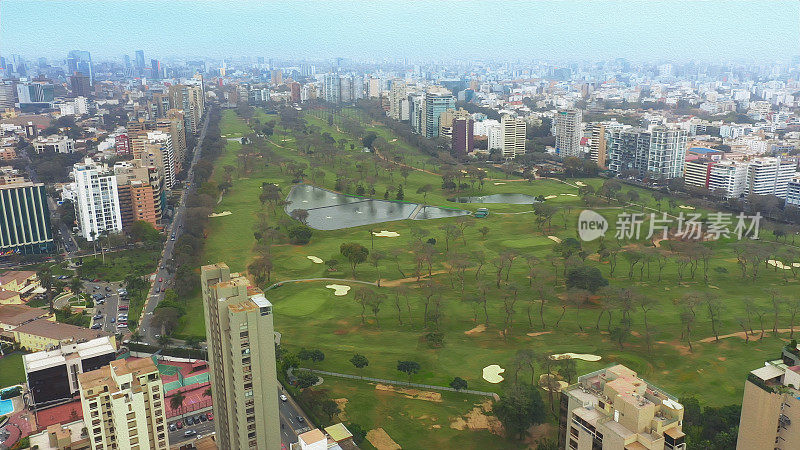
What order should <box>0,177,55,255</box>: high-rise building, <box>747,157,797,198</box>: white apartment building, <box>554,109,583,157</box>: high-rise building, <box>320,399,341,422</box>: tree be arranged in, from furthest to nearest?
<box>554,109,583,157</box>: high-rise building, <box>747,157,797,198</box>: white apartment building, <box>0,177,55,255</box>: high-rise building, <box>320,399,341,422</box>: tree

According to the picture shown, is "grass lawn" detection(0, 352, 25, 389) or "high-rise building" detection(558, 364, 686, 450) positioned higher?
"high-rise building" detection(558, 364, 686, 450)

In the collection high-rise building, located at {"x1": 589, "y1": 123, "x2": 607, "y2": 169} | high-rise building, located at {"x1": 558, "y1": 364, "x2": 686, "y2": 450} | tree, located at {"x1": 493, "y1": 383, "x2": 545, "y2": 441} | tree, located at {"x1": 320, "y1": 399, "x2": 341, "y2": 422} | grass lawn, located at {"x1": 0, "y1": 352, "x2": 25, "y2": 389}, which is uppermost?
high-rise building, located at {"x1": 558, "y1": 364, "x2": 686, "y2": 450}

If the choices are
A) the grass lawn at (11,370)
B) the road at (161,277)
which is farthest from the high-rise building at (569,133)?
the grass lawn at (11,370)

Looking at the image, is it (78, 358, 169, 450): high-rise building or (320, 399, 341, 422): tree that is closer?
(78, 358, 169, 450): high-rise building

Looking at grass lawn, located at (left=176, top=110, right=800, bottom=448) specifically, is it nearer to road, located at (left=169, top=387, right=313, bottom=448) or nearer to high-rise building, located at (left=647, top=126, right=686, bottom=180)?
road, located at (left=169, top=387, right=313, bottom=448)

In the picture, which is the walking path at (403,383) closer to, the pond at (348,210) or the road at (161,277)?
the road at (161,277)

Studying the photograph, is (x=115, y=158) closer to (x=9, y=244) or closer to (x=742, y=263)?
(x=9, y=244)

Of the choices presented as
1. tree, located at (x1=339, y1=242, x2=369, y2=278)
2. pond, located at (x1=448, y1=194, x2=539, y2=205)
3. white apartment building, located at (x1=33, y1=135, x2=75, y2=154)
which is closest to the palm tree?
tree, located at (x1=339, y1=242, x2=369, y2=278)

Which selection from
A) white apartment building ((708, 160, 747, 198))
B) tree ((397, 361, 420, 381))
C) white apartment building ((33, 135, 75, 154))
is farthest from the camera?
white apartment building ((33, 135, 75, 154))
